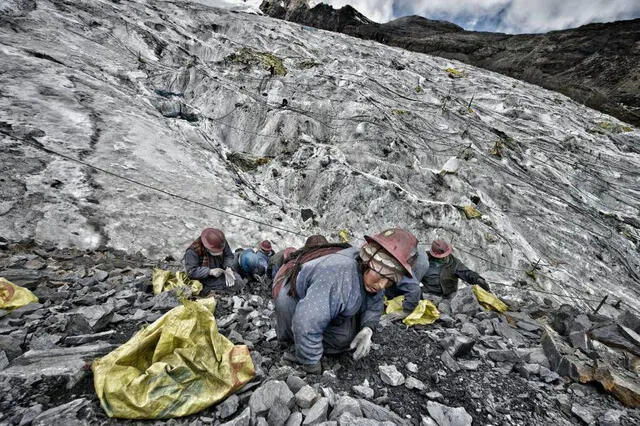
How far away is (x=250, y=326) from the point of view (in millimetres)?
3801

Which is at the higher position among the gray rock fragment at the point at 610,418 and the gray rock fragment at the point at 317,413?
the gray rock fragment at the point at 610,418

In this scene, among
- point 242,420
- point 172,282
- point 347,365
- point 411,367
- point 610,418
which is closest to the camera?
point 242,420

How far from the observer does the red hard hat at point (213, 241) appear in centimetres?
530

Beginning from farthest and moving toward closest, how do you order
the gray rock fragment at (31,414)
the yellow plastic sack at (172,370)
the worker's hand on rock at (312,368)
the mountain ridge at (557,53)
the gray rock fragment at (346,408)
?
the mountain ridge at (557,53)
the worker's hand on rock at (312,368)
the gray rock fragment at (346,408)
the yellow plastic sack at (172,370)
the gray rock fragment at (31,414)

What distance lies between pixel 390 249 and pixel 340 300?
2.04ft

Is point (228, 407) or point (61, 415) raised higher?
point (228, 407)

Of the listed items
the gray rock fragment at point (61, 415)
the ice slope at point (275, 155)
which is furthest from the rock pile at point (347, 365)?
the ice slope at point (275, 155)

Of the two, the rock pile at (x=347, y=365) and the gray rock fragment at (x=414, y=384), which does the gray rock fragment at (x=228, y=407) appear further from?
the gray rock fragment at (x=414, y=384)

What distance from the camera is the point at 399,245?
8.22 feet

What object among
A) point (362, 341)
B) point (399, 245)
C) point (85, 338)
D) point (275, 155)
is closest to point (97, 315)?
point (85, 338)

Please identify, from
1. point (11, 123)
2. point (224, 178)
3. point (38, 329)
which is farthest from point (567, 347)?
point (11, 123)

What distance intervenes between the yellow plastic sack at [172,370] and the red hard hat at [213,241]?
288cm

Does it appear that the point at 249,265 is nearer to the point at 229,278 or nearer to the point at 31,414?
the point at 229,278

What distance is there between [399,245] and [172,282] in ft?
13.1
